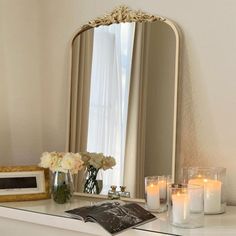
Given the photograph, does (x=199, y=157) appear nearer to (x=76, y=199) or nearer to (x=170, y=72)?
(x=170, y=72)

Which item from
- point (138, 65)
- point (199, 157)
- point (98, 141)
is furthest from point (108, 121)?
point (199, 157)

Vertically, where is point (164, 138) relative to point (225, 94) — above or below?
below

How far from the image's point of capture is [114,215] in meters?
1.53

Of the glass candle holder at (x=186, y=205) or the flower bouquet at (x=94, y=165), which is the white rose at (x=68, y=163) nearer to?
the flower bouquet at (x=94, y=165)

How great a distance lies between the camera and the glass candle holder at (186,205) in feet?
4.86

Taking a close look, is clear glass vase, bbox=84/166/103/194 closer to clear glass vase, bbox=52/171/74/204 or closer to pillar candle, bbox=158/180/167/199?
clear glass vase, bbox=52/171/74/204

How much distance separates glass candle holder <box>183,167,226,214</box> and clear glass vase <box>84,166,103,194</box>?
0.42 metres

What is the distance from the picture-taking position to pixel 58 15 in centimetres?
232

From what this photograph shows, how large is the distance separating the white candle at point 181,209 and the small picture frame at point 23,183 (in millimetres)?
709

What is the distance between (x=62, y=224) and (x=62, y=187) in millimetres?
268

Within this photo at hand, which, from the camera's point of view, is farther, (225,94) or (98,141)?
(98,141)

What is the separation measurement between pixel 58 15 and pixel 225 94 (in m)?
0.99

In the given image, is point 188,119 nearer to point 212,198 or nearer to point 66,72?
point 212,198

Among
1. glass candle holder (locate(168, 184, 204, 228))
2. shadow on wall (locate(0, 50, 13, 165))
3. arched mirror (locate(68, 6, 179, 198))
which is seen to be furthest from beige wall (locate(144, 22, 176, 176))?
shadow on wall (locate(0, 50, 13, 165))
